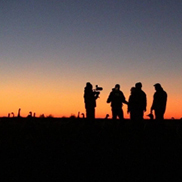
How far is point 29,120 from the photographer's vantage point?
10.3m

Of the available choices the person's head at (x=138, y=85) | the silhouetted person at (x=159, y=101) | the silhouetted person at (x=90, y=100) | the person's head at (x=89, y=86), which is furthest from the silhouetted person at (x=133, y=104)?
the person's head at (x=89, y=86)

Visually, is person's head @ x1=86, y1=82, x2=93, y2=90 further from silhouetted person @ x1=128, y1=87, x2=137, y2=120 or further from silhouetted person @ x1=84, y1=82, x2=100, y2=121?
silhouetted person @ x1=128, y1=87, x2=137, y2=120

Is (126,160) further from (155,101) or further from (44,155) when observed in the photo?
(155,101)

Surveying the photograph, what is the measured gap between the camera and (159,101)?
11.3 metres

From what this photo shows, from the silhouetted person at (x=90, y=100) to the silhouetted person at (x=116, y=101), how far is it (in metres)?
0.66

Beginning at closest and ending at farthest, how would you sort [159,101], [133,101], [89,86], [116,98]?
[159,101] → [133,101] → [116,98] → [89,86]

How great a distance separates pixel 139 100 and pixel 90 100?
7.05 feet

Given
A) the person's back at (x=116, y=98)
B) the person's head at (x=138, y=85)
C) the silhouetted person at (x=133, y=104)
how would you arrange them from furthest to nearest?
the person's back at (x=116, y=98)
the silhouetted person at (x=133, y=104)
the person's head at (x=138, y=85)

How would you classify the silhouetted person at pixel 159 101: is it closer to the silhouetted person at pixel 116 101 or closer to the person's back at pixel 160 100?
the person's back at pixel 160 100

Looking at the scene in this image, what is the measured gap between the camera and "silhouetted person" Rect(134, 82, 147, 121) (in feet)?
37.8

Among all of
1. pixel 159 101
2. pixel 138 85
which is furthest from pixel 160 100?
pixel 138 85

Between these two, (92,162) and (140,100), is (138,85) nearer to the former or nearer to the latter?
(140,100)

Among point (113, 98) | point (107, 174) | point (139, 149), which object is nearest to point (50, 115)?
point (113, 98)

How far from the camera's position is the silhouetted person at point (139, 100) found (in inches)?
453
